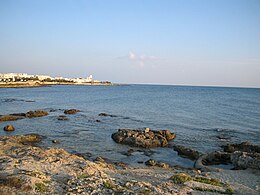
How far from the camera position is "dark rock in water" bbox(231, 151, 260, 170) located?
18.6 metres

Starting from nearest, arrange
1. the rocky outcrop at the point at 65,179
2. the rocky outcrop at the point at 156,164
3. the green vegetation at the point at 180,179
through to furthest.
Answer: the rocky outcrop at the point at 65,179, the green vegetation at the point at 180,179, the rocky outcrop at the point at 156,164

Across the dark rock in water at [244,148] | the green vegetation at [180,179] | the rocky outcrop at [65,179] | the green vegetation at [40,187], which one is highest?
the green vegetation at [40,187]

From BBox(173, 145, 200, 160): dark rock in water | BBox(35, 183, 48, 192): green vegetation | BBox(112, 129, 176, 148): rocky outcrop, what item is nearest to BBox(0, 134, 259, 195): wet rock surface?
BBox(35, 183, 48, 192): green vegetation

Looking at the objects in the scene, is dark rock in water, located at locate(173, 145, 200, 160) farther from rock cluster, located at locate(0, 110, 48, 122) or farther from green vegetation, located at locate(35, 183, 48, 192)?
rock cluster, located at locate(0, 110, 48, 122)

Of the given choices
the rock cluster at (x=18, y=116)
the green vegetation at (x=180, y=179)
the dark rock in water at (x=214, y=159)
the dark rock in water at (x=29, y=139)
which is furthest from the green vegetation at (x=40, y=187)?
the rock cluster at (x=18, y=116)

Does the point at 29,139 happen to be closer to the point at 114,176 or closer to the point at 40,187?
the point at 114,176

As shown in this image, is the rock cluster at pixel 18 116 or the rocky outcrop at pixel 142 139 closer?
the rocky outcrop at pixel 142 139

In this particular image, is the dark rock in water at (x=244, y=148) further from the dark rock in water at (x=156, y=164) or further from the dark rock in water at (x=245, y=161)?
the dark rock in water at (x=156, y=164)

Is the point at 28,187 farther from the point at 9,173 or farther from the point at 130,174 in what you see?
the point at 130,174

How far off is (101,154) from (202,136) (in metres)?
14.4

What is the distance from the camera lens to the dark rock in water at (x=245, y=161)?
18641 mm

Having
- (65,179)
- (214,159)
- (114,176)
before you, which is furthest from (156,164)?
(65,179)

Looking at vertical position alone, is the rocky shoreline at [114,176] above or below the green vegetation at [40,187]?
below

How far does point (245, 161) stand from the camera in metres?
19.1
